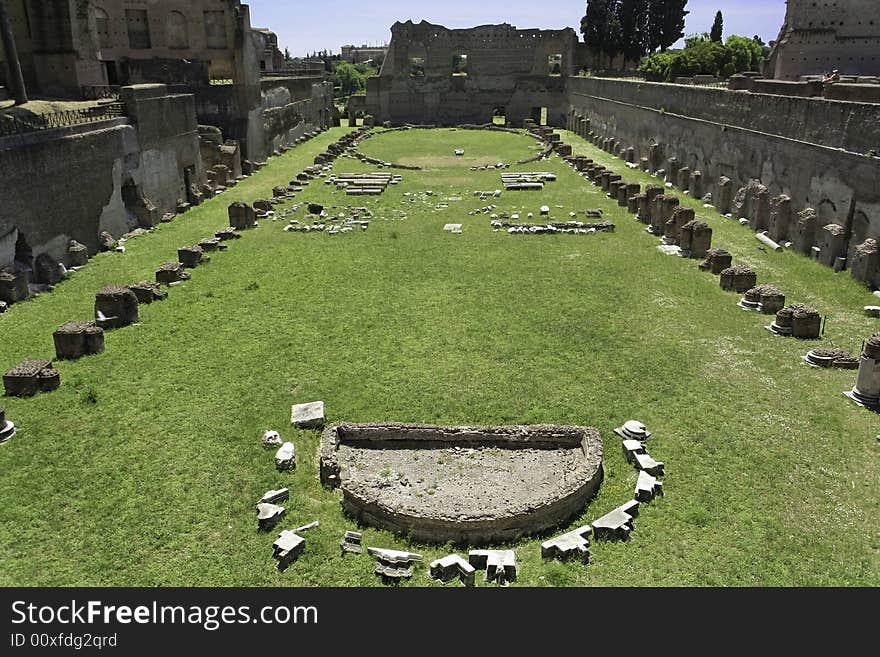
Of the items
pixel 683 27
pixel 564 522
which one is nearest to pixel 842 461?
pixel 564 522

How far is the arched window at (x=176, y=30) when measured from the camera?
3519 cm

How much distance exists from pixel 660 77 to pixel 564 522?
39263 millimetres

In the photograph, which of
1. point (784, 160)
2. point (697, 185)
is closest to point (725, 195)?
point (784, 160)

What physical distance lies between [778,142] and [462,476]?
1509 cm

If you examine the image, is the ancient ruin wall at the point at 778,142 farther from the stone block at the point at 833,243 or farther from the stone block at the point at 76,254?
the stone block at the point at 76,254

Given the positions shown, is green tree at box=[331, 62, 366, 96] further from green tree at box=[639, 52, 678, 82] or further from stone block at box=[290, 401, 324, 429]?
stone block at box=[290, 401, 324, 429]

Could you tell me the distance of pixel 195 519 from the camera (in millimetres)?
7273

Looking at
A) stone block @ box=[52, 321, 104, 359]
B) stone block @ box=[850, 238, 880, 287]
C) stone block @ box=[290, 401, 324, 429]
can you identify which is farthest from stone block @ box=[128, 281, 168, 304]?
stone block @ box=[850, 238, 880, 287]

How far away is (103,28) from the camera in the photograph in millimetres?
33250

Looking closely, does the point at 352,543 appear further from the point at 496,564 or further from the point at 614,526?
the point at 614,526

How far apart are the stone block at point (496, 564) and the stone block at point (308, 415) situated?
3.20 metres

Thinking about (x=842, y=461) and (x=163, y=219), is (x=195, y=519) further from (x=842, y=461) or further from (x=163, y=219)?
(x=163, y=219)

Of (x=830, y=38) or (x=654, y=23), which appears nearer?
(x=830, y=38)

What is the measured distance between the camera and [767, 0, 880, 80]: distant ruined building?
2958 cm
